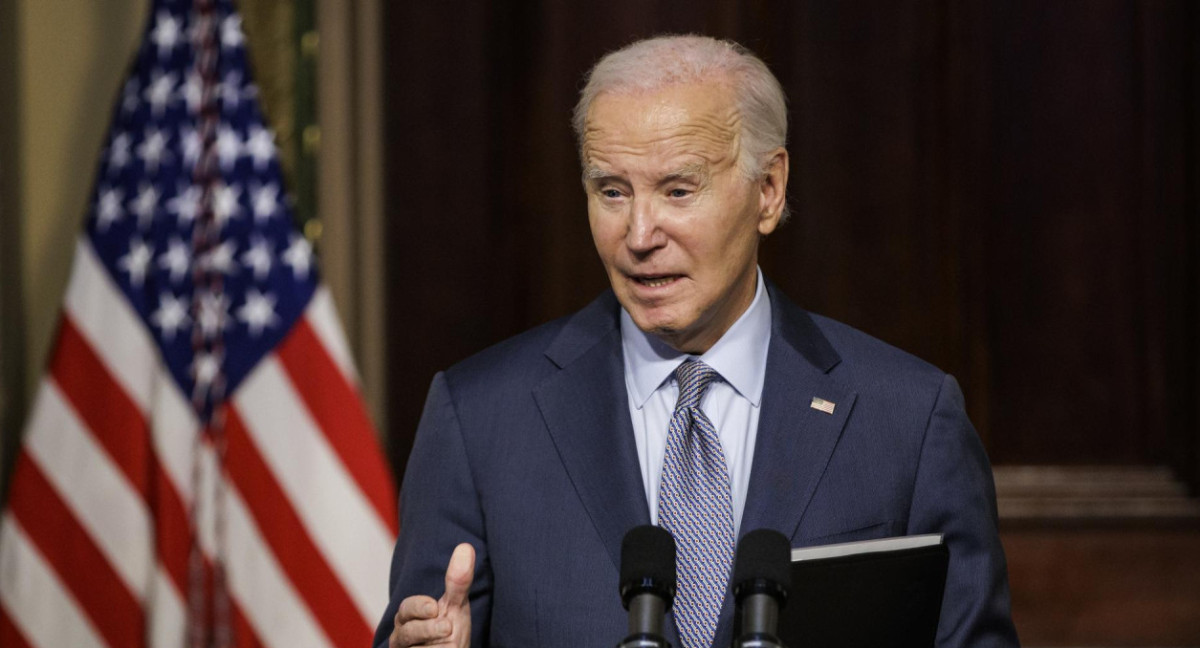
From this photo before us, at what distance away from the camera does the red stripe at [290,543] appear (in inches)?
119

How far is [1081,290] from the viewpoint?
3.38m

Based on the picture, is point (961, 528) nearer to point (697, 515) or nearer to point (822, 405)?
point (822, 405)

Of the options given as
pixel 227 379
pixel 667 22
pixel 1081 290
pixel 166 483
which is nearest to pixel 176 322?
pixel 227 379

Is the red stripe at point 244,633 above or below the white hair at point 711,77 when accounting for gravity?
below

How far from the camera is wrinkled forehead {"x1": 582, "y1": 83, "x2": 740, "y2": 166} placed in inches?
71.0

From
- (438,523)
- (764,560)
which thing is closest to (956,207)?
(438,523)

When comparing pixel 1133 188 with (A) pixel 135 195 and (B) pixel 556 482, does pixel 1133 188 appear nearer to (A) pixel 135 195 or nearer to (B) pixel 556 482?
(B) pixel 556 482

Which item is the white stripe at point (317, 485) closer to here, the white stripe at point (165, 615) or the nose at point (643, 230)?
the white stripe at point (165, 615)

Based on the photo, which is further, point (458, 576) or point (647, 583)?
point (458, 576)

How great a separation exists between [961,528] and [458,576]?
76 cm

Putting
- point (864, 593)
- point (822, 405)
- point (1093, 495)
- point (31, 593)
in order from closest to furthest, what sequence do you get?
1. point (864, 593)
2. point (822, 405)
3. point (31, 593)
4. point (1093, 495)

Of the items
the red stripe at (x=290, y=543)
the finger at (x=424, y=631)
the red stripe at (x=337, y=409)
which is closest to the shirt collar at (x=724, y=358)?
the finger at (x=424, y=631)

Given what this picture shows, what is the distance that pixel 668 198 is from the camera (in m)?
1.84

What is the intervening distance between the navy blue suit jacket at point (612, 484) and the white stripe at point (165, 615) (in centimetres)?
139
